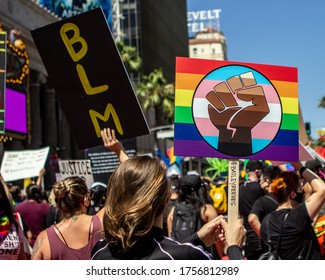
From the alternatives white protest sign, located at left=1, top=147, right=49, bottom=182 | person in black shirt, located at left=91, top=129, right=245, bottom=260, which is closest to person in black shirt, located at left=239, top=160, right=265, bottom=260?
person in black shirt, located at left=91, top=129, right=245, bottom=260

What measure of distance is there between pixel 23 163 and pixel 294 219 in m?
9.15

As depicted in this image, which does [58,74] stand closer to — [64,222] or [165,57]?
[64,222]

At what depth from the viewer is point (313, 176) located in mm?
4680

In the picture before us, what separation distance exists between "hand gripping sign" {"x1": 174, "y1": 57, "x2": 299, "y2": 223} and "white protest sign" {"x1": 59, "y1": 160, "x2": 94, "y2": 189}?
5639 mm

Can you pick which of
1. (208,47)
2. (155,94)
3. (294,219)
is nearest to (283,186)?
(294,219)

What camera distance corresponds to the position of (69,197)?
15.0 ft

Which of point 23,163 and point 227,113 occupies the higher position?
point 227,113

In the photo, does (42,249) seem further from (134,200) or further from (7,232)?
(134,200)

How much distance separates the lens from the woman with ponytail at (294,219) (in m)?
4.66

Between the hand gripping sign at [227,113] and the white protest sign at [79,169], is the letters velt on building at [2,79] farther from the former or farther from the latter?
the white protest sign at [79,169]

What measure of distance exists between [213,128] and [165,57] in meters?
74.9

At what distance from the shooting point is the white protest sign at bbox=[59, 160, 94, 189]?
9781 millimetres

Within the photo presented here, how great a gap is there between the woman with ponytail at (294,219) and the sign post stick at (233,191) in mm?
1083

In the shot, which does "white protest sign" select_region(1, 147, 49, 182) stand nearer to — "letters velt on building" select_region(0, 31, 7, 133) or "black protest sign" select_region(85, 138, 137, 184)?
"black protest sign" select_region(85, 138, 137, 184)
